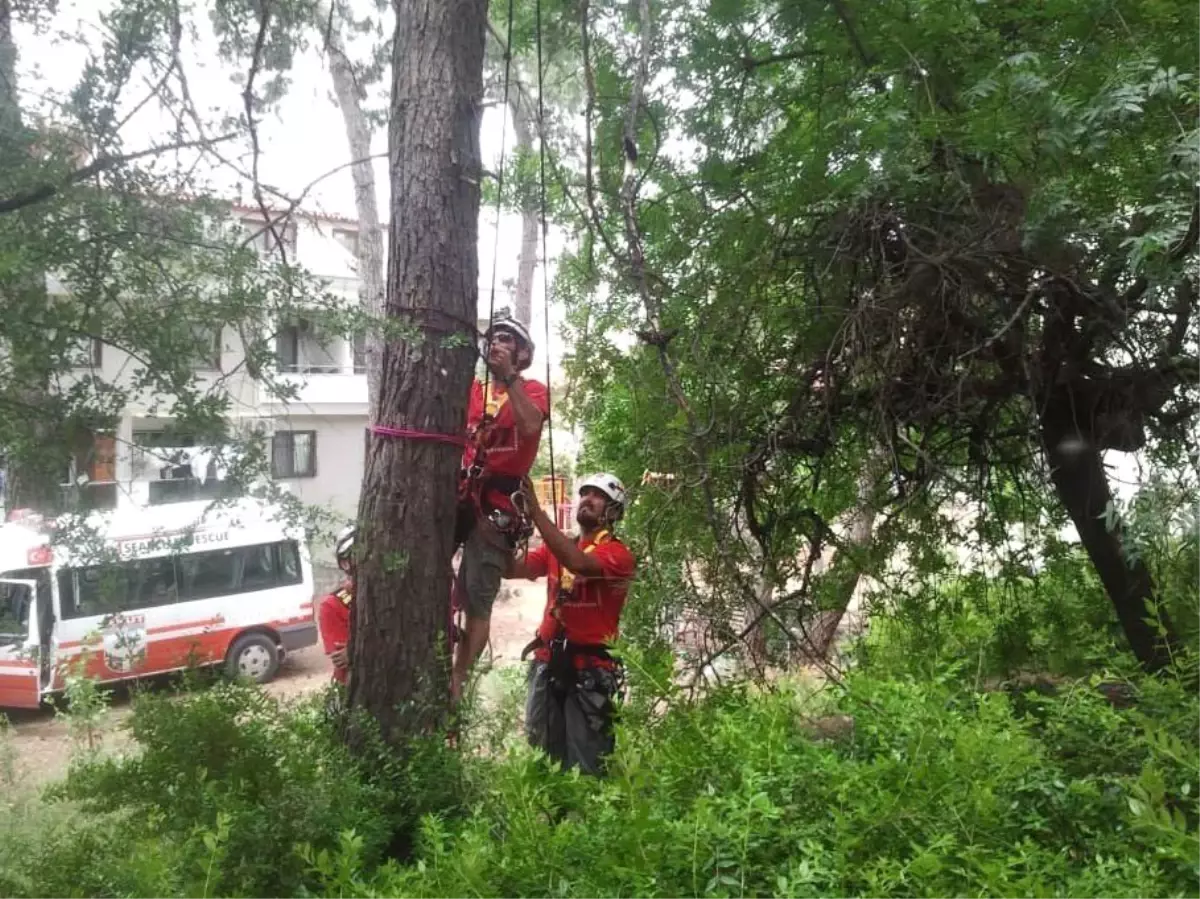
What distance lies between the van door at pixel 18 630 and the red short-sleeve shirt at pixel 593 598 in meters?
1.76

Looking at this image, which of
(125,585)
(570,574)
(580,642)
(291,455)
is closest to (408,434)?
(291,455)

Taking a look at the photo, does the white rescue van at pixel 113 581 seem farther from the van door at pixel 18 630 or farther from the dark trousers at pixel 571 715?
the dark trousers at pixel 571 715

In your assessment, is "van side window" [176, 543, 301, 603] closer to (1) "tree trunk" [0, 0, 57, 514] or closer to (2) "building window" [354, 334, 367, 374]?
(2) "building window" [354, 334, 367, 374]

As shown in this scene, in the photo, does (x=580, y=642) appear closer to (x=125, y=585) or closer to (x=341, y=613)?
(x=341, y=613)

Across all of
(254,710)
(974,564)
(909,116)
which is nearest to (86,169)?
(254,710)

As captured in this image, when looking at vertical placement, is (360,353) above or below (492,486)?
above

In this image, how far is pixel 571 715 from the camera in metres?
3.88

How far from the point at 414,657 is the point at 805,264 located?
2009 millimetres

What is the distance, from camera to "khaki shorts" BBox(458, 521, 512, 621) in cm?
339

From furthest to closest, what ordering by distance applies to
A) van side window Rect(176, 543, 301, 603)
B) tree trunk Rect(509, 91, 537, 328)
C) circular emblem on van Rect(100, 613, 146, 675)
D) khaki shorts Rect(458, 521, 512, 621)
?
van side window Rect(176, 543, 301, 603) → tree trunk Rect(509, 91, 537, 328) → khaki shorts Rect(458, 521, 512, 621) → circular emblem on van Rect(100, 613, 146, 675)

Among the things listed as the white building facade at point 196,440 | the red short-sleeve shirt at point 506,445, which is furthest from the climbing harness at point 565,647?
the white building facade at point 196,440

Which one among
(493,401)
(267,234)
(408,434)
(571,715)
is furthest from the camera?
(571,715)

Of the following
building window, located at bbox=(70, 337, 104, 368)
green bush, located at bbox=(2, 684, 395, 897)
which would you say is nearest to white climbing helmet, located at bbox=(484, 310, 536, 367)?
building window, located at bbox=(70, 337, 104, 368)

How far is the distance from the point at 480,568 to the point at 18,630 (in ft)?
4.61
